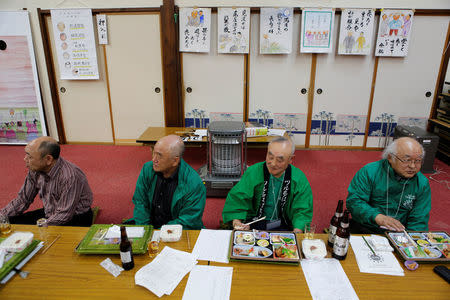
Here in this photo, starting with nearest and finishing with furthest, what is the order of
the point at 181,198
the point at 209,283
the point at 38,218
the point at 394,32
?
the point at 209,283 → the point at 181,198 → the point at 38,218 → the point at 394,32

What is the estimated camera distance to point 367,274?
58.9 inches

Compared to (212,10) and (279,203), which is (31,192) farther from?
(212,10)

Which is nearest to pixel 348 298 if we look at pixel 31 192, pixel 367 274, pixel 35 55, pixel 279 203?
pixel 367 274

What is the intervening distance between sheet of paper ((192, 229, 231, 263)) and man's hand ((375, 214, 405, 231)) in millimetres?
1094

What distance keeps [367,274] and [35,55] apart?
19.6 ft

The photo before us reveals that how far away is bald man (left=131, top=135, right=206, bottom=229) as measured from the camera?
207 centimetres

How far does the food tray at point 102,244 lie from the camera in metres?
1.60

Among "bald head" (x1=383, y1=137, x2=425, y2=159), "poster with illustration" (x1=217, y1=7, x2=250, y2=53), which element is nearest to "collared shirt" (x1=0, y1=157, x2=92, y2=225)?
"bald head" (x1=383, y1=137, x2=425, y2=159)

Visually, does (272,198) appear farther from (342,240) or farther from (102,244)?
(102,244)

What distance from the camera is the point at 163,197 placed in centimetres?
218

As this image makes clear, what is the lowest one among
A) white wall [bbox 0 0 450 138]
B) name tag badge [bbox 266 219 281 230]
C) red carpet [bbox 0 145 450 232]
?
red carpet [bbox 0 145 450 232]

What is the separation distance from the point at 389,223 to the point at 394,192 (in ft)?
1.12

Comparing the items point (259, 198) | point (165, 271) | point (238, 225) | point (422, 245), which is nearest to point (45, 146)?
point (165, 271)

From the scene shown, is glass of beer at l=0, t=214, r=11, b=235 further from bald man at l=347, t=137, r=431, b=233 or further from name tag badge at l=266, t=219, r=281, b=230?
bald man at l=347, t=137, r=431, b=233
